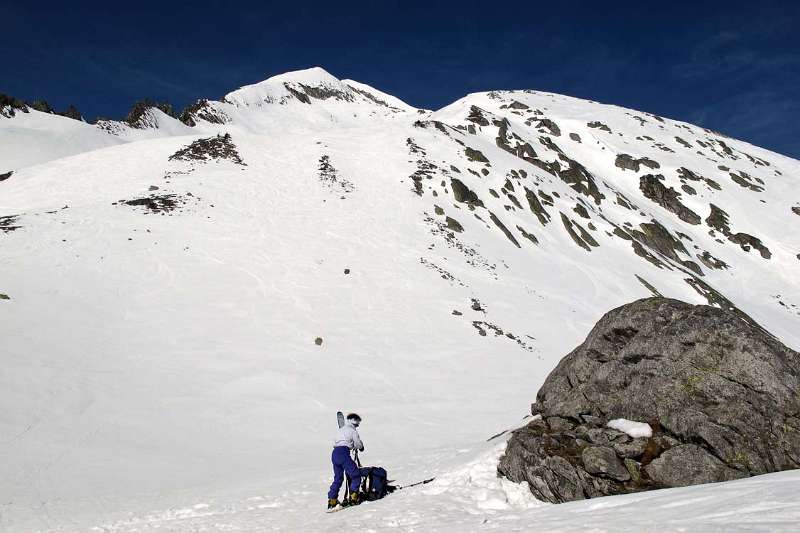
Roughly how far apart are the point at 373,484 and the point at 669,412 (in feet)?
17.6

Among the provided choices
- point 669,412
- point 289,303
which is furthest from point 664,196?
point 669,412

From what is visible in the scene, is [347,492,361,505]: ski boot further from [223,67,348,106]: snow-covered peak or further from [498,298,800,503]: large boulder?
[223,67,348,106]: snow-covered peak

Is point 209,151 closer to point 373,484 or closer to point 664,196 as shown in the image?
point 373,484

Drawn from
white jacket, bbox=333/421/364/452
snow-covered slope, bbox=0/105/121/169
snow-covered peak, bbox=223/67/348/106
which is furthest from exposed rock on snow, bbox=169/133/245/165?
snow-covered peak, bbox=223/67/348/106

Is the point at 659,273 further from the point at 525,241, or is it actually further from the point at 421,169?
the point at 421,169

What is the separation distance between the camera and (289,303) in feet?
76.0

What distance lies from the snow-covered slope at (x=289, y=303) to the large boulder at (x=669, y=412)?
4.81ft

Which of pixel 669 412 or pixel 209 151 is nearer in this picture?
pixel 669 412

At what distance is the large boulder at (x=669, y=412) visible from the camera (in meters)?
7.31

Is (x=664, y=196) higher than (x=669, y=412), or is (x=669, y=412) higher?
(x=664, y=196)

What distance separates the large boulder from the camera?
731 cm

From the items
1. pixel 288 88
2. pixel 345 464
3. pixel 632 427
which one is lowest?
pixel 345 464

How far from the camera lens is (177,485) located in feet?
34.9

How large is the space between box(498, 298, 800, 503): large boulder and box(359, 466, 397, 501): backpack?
2.31m
